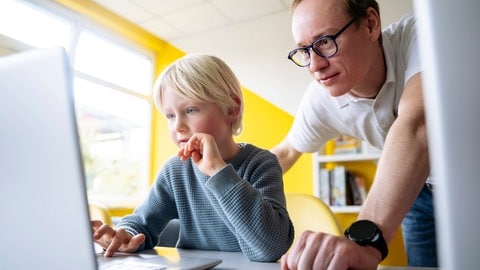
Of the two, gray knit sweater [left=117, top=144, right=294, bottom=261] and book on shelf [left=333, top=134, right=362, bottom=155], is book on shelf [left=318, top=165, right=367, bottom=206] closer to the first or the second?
book on shelf [left=333, top=134, right=362, bottom=155]

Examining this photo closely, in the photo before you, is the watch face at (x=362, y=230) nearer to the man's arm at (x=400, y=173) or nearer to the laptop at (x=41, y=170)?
the man's arm at (x=400, y=173)

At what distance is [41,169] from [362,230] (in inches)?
16.8

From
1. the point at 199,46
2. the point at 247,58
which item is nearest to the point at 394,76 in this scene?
the point at 247,58

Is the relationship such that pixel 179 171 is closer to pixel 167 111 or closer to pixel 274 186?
pixel 167 111

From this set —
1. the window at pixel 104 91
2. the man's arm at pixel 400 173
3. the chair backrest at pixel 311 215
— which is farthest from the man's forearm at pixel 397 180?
the window at pixel 104 91

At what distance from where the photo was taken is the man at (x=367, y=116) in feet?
1.66

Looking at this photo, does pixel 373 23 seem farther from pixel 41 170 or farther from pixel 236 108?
pixel 41 170

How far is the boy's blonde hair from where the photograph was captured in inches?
37.8

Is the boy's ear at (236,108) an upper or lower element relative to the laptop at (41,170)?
upper

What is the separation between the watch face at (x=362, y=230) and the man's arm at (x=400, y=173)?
0.03 metres

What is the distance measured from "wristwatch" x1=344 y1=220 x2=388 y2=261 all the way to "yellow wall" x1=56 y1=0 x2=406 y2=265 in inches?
114

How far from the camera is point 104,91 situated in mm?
4121

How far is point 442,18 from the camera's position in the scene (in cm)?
19

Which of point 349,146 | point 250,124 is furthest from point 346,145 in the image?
point 250,124
